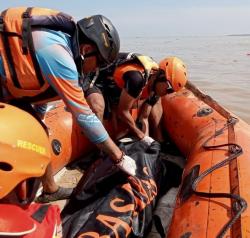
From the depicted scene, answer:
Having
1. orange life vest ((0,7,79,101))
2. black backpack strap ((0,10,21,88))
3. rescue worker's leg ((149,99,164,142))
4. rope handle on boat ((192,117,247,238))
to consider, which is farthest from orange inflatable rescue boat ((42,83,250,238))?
black backpack strap ((0,10,21,88))

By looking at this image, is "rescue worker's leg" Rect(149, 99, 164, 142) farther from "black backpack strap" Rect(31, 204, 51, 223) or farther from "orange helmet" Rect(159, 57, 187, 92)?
"black backpack strap" Rect(31, 204, 51, 223)

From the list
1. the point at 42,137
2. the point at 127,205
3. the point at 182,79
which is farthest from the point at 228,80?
the point at 42,137

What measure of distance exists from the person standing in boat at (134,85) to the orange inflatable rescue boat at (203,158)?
0.32m

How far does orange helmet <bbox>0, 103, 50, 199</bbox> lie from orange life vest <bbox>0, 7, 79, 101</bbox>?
66cm

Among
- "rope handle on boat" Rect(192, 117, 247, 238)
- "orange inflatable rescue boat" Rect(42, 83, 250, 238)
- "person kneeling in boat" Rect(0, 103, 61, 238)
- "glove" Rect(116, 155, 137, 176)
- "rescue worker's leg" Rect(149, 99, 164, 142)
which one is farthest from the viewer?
"rescue worker's leg" Rect(149, 99, 164, 142)

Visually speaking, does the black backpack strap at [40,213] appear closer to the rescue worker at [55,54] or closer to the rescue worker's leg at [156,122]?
the rescue worker at [55,54]

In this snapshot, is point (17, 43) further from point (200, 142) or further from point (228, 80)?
point (228, 80)

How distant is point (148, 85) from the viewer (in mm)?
3395

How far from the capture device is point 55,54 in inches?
77.6

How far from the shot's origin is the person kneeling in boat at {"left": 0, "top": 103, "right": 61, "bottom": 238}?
1.24 meters

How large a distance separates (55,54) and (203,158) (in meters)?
1.17

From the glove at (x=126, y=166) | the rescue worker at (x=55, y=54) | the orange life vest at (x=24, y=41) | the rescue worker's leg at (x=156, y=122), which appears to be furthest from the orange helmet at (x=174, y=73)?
the orange life vest at (x=24, y=41)

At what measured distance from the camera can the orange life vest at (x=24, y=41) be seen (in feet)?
6.73

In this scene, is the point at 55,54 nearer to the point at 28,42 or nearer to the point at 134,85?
the point at 28,42
